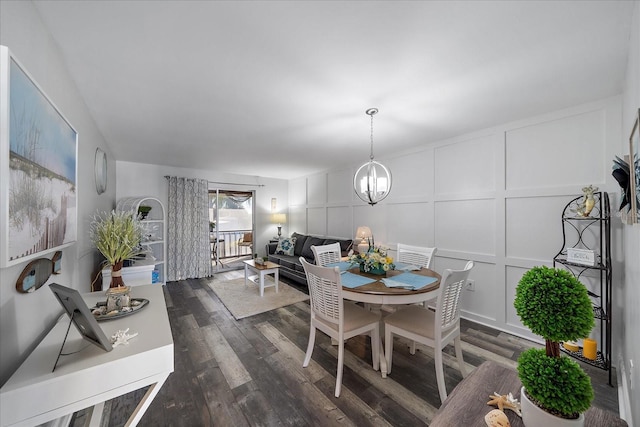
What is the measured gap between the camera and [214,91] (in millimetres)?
2035

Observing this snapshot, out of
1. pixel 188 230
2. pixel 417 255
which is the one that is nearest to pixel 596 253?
pixel 417 255

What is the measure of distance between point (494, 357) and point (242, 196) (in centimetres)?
605

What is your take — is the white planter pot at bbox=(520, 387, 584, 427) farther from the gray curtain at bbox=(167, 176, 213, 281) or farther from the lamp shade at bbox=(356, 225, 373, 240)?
the gray curtain at bbox=(167, 176, 213, 281)

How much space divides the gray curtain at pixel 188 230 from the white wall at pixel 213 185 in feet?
0.74

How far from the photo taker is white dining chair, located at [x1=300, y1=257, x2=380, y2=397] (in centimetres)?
184

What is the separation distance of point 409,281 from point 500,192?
1.74 metres

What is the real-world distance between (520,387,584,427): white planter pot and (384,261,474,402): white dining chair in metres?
0.98

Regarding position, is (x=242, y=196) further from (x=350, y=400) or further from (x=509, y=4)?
(x=509, y=4)

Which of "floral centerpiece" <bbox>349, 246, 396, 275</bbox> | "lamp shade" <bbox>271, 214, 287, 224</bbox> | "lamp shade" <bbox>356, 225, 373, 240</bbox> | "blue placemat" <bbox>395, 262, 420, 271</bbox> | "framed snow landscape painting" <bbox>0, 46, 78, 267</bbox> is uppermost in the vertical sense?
"framed snow landscape painting" <bbox>0, 46, 78, 267</bbox>

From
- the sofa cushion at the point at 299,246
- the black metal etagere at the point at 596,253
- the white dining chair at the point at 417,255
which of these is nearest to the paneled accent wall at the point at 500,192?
the black metal etagere at the point at 596,253

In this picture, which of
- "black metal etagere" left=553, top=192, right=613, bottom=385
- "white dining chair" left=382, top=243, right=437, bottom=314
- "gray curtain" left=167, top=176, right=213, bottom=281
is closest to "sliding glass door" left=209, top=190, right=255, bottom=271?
"gray curtain" left=167, top=176, right=213, bottom=281

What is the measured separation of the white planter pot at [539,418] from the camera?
610mm

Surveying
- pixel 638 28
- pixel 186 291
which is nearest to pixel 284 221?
pixel 186 291

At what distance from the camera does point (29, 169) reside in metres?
1.00
